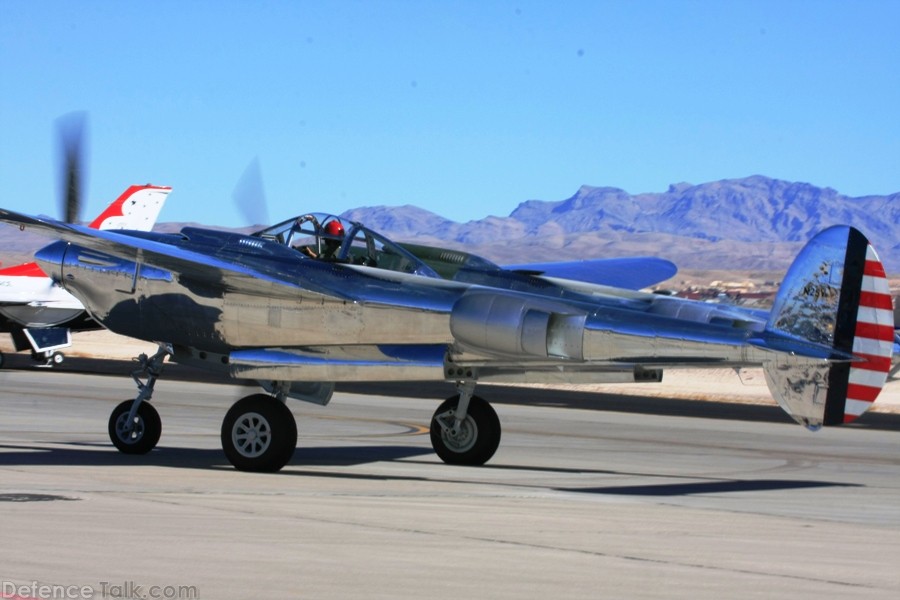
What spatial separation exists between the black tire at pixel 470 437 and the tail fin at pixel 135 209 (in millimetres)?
34131

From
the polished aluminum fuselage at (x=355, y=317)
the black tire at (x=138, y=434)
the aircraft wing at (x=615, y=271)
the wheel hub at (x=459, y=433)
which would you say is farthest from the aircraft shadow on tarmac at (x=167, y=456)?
the aircraft wing at (x=615, y=271)

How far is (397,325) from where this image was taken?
47.6 ft

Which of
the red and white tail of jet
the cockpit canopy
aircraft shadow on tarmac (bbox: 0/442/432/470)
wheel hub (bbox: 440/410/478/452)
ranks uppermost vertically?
the red and white tail of jet

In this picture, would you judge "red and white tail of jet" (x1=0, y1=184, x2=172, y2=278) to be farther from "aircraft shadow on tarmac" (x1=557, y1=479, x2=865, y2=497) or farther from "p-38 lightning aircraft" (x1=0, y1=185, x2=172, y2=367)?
"aircraft shadow on tarmac" (x1=557, y1=479, x2=865, y2=497)

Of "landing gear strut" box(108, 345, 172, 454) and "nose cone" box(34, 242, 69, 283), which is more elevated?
"nose cone" box(34, 242, 69, 283)

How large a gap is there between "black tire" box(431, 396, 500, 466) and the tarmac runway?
28 cm

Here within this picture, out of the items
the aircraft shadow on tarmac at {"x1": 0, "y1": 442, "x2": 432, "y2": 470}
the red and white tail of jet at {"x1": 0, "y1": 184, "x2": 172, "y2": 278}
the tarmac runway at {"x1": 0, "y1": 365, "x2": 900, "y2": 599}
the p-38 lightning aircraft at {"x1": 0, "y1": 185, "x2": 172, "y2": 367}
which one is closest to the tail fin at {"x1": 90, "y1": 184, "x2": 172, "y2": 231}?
the red and white tail of jet at {"x1": 0, "y1": 184, "x2": 172, "y2": 278}

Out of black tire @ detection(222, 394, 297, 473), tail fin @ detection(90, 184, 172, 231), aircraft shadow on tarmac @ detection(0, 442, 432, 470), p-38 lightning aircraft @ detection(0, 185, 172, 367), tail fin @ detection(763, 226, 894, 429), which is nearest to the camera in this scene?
tail fin @ detection(763, 226, 894, 429)

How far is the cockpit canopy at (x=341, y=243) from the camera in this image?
1562 centimetres

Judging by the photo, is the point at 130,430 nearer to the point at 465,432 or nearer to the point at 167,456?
Answer: the point at 167,456

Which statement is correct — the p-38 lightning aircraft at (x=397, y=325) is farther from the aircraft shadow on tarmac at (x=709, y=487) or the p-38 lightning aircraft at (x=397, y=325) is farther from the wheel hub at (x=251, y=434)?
the aircraft shadow on tarmac at (x=709, y=487)

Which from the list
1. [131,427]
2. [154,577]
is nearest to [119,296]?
[131,427]

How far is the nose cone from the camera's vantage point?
1623 cm

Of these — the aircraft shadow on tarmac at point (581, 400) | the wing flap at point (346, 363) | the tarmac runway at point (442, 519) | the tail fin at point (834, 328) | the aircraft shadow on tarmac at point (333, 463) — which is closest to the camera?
the tarmac runway at point (442, 519)
